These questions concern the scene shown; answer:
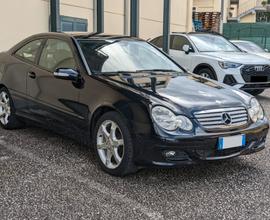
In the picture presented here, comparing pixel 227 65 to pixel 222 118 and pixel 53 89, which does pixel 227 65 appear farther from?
pixel 222 118

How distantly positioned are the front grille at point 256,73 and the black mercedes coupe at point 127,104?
12.1 feet

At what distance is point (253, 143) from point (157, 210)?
1354mm

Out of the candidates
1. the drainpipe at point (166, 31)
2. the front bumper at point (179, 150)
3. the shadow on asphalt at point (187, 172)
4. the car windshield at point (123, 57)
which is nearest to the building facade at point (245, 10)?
the drainpipe at point (166, 31)

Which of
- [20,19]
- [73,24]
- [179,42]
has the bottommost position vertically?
[179,42]

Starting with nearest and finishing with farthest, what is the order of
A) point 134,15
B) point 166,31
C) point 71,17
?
point 134,15 < point 166,31 < point 71,17

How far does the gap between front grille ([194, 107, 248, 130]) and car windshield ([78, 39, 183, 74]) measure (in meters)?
1.25

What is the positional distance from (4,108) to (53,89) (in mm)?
1323

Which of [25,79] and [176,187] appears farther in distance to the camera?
[25,79]

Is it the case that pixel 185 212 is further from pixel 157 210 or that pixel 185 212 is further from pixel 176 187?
pixel 176 187

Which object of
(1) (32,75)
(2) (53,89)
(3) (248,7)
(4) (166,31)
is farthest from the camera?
(3) (248,7)

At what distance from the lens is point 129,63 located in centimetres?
508

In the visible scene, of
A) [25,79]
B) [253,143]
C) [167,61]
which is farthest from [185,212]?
[25,79]

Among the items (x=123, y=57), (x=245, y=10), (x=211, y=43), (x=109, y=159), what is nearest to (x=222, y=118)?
(x=109, y=159)

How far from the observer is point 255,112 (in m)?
4.49
